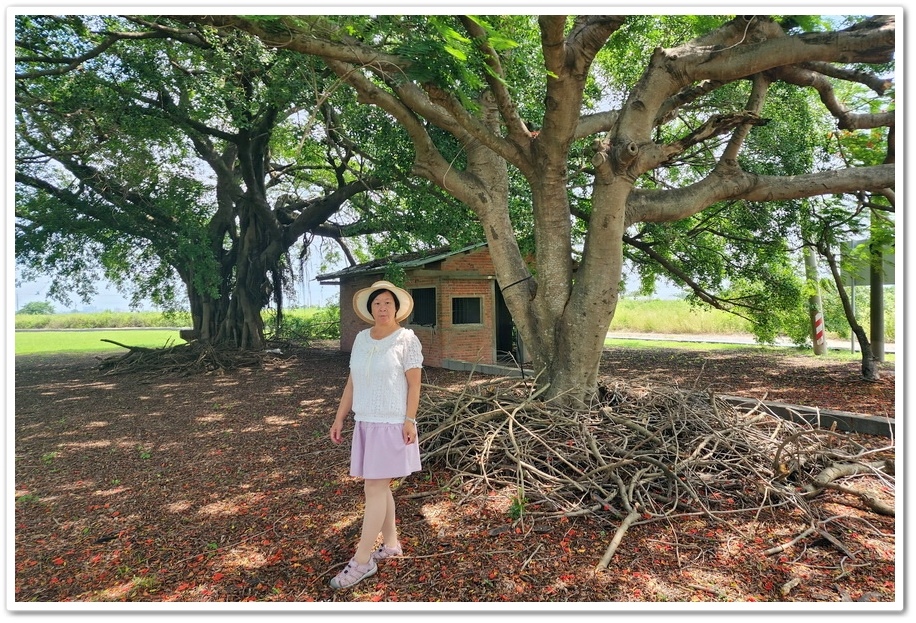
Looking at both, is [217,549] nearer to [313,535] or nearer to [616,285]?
[313,535]

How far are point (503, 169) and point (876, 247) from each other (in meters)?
7.96

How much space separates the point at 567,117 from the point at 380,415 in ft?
11.9

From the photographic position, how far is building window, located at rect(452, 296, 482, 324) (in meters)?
14.0

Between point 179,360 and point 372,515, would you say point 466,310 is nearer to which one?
point 179,360

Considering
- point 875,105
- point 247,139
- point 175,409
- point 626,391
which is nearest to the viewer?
point 626,391

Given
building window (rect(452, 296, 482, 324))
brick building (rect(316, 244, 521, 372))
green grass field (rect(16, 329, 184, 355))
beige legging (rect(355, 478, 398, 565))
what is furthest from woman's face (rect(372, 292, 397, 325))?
green grass field (rect(16, 329, 184, 355))

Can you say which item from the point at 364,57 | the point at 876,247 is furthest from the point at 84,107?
the point at 876,247

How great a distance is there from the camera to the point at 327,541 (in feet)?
11.0

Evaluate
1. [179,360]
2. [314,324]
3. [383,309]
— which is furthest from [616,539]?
[314,324]

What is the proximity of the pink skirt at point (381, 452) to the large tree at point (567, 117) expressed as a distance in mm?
2711

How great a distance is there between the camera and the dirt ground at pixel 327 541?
2824mm

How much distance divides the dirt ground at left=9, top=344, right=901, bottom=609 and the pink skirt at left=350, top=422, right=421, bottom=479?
0.64 meters

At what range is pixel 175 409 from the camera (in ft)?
28.2

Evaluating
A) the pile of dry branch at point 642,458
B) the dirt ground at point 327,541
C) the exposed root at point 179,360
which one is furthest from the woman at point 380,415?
the exposed root at point 179,360
